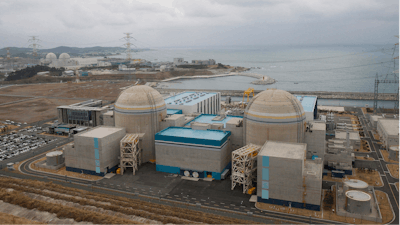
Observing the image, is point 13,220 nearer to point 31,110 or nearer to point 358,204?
point 358,204

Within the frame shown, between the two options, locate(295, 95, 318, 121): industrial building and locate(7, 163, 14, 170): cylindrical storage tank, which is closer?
locate(7, 163, 14, 170): cylindrical storage tank

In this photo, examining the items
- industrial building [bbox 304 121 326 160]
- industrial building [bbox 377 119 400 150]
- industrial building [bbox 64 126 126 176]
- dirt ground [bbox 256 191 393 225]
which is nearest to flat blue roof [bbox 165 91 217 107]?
industrial building [bbox 64 126 126 176]

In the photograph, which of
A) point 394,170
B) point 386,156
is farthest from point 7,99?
point 394,170

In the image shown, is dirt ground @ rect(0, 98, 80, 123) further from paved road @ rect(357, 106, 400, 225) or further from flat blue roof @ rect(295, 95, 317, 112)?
paved road @ rect(357, 106, 400, 225)

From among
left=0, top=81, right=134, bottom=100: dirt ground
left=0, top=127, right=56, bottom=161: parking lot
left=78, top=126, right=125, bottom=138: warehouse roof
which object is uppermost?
left=0, top=81, right=134, bottom=100: dirt ground

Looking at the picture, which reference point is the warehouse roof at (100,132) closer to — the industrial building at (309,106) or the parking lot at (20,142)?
the parking lot at (20,142)

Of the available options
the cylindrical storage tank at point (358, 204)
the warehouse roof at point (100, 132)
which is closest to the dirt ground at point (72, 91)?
the warehouse roof at point (100, 132)
